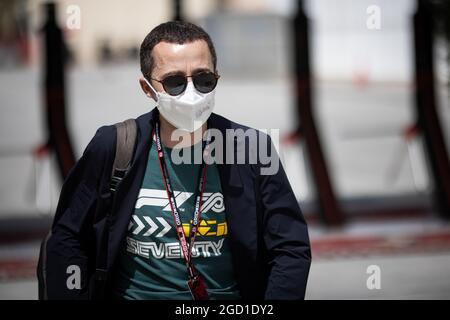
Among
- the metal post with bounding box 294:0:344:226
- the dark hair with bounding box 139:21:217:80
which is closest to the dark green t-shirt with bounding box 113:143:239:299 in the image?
the dark hair with bounding box 139:21:217:80

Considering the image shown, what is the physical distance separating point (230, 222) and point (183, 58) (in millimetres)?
443

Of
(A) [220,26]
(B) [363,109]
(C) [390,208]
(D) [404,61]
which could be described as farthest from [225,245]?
(A) [220,26]

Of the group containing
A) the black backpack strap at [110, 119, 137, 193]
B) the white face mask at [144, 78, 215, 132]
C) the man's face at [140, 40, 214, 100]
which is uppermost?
Result: the man's face at [140, 40, 214, 100]

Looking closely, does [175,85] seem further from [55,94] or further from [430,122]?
[430,122]

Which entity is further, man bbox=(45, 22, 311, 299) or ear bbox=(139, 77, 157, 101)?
ear bbox=(139, 77, 157, 101)

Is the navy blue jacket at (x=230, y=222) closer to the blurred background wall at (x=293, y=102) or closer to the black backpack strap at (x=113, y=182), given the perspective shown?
the black backpack strap at (x=113, y=182)

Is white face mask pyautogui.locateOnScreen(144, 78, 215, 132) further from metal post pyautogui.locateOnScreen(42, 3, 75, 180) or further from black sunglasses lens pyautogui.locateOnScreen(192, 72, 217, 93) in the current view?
metal post pyautogui.locateOnScreen(42, 3, 75, 180)

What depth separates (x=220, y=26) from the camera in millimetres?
27562

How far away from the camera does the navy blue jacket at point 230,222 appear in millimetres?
2297

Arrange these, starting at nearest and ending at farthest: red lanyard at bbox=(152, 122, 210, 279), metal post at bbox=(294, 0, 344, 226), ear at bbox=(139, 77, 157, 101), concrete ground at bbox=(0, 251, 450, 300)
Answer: red lanyard at bbox=(152, 122, 210, 279)
ear at bbox=(139, 77, 157, 101)
concrete ground at bbox=(0, 251, 450, 300)
metal post at bbox=(294, 0, 344, 226)

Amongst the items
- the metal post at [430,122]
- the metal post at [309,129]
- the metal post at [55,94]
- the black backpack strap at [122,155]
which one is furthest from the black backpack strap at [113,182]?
the metal post at [430,122]

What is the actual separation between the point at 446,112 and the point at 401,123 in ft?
3.93

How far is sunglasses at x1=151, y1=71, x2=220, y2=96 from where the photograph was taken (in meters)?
2.31

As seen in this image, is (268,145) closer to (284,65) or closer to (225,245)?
(225,245)
